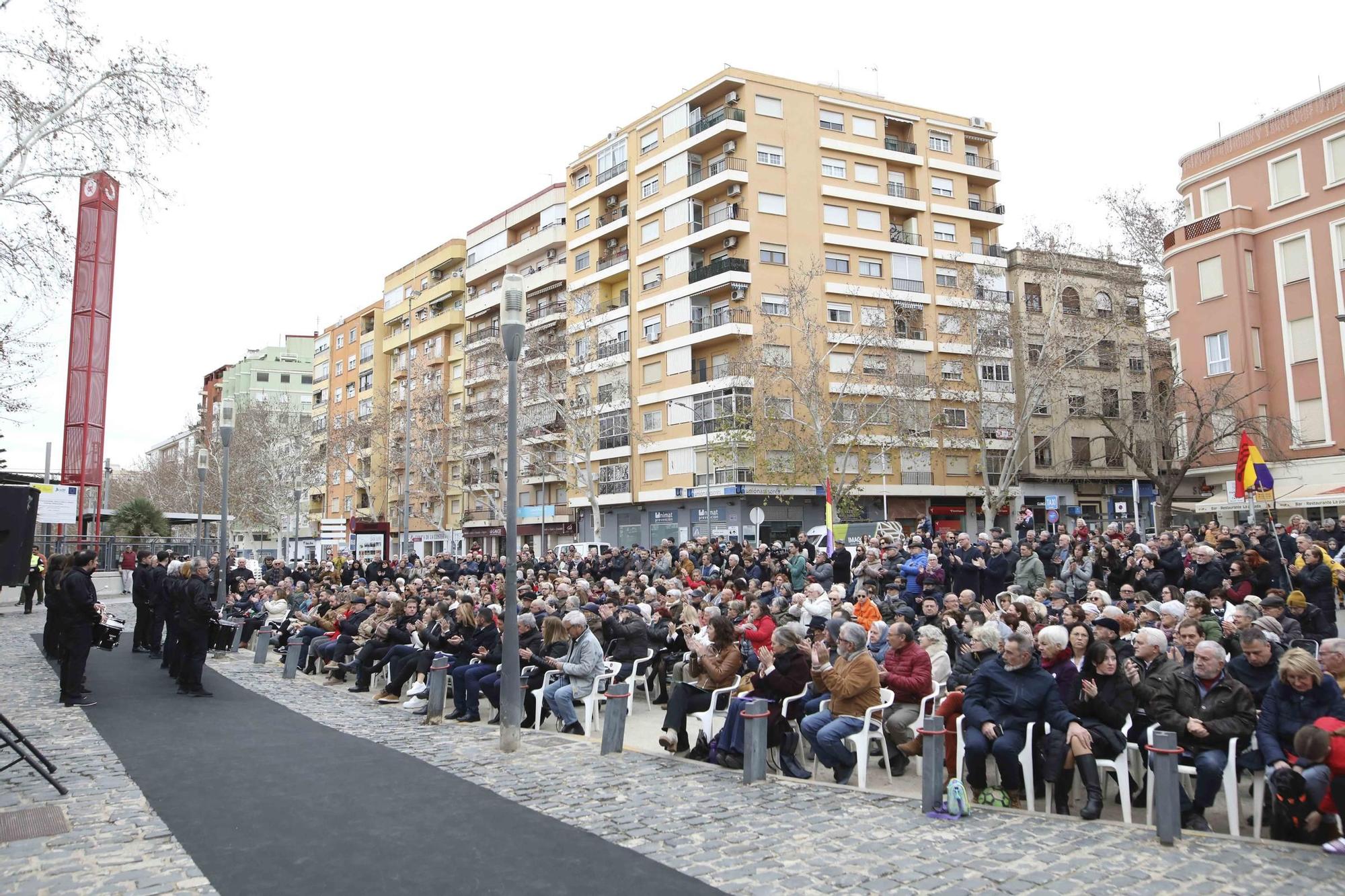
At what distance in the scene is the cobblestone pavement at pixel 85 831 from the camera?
5.48 m

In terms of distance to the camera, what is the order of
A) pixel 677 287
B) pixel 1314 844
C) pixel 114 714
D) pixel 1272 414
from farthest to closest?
1. pixel 677 287
2. pixel 1272 414
3. pixel 114 714
4. pixel 1314 844

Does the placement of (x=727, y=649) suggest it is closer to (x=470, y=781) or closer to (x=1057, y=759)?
(x=470, y=781)

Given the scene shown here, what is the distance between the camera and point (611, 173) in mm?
52906

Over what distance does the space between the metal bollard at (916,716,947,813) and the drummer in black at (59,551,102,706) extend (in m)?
9.63

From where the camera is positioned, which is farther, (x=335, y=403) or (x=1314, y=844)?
(x=335, y=403)

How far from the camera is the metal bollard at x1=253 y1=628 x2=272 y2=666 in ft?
54.9

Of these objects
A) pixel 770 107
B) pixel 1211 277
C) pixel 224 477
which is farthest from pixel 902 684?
pixel 770 107

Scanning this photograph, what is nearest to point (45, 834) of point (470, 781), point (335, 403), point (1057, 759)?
point (470, 781)

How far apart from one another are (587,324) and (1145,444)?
2829cm

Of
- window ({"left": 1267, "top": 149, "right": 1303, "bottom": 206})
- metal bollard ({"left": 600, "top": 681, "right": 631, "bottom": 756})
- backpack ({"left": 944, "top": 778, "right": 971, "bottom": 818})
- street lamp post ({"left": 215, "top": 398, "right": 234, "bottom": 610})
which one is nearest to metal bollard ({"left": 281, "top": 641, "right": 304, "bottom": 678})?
street lamp post ({"left": 215, "top": 398, "right": 234, "bottom": 610})

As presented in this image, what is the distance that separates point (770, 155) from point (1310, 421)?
85.7 feet

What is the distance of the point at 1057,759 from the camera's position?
692cm

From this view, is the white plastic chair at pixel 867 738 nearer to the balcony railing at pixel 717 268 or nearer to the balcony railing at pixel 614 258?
the balcony railing at pixel 717 268

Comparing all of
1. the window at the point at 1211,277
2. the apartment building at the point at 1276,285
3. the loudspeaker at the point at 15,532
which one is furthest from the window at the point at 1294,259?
the loudspeaker at the point at 15,532
